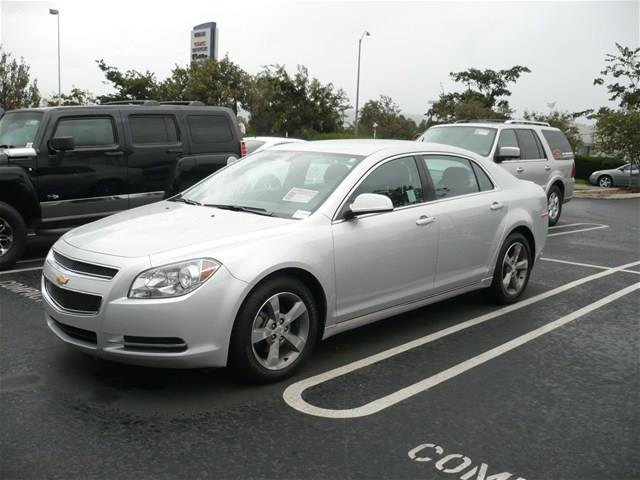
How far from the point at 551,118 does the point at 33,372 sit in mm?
51141

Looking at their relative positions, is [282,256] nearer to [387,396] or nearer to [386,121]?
[387,396]

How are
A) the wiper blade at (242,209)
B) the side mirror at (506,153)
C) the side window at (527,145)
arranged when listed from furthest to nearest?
the side window at (527,145) → the side mirror at (506,153) → the wiper blade at (242,209)

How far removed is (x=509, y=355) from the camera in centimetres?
525

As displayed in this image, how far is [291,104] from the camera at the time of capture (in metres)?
44.3

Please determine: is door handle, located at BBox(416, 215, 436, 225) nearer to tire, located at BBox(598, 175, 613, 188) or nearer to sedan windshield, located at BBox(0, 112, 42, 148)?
sedan windshield, located at BBox(0, 112, 42, 148)

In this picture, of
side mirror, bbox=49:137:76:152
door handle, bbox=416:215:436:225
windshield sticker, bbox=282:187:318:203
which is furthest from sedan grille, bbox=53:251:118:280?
side mirror, bbox=49:137:76:152

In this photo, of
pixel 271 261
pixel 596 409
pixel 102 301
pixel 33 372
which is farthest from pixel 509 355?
pixel 33 372

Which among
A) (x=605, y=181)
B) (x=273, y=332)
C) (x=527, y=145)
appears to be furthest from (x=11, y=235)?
(x=605, y=181)

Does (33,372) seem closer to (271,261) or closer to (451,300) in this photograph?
(271,261)

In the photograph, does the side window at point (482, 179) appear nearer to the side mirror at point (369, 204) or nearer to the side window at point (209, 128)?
the side mirror at point (369, 204)

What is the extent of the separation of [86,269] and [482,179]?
3701 millimetres

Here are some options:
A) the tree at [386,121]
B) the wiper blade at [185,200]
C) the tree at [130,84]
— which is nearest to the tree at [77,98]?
the tree at [130,84]

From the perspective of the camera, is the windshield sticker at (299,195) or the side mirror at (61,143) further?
the side mirror at (61,143)

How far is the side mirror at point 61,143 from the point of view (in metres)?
8.36
